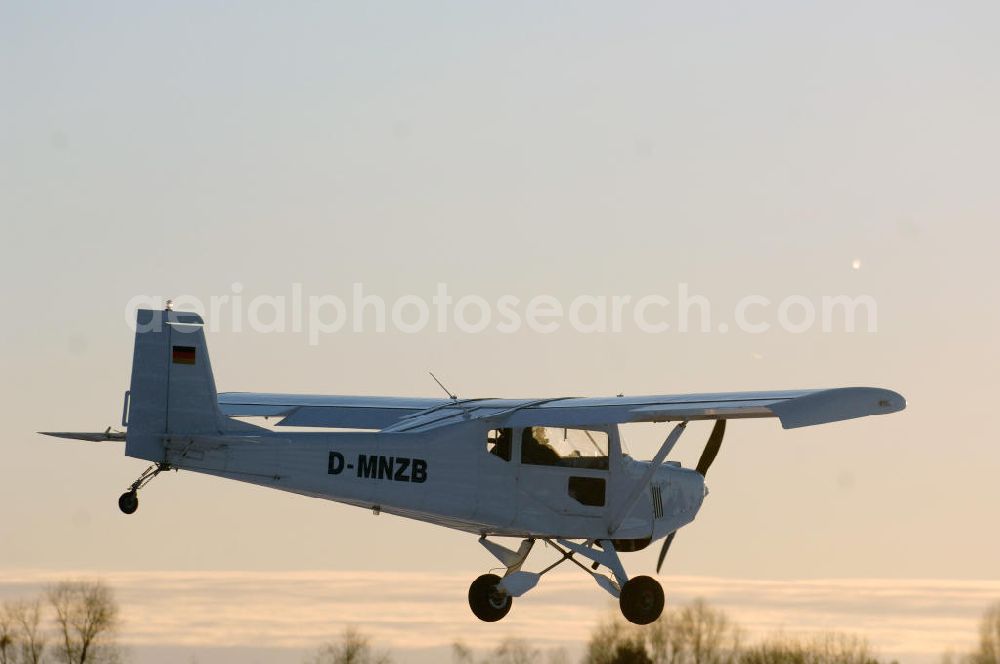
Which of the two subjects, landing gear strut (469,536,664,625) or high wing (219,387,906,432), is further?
landing gear strut (469,536,664,625)

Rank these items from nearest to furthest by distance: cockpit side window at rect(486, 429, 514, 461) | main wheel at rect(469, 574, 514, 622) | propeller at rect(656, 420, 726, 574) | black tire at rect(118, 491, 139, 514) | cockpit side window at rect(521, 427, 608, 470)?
black tire at rect(118, 491, 139, 514)
cockpit side window at rect(486, 429, 514, 461)
cockpit side window at rect(521, 427, 608, 470)
main wheel at rect(469, 574, 514, 622)
propeller at rect(656, 420, 726, 574)

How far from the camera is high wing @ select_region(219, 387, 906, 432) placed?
24.1 m

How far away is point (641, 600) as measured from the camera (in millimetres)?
27109

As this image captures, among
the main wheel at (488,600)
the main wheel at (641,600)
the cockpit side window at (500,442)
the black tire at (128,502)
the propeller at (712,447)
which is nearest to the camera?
the black tire at (128,502)

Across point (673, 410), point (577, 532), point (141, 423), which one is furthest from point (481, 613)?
point (141, 423)

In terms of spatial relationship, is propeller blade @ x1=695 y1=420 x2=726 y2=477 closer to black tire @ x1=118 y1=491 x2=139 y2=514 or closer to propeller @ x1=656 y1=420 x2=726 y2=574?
propeller @ x1=656 y1=420 x2=726 y2=574

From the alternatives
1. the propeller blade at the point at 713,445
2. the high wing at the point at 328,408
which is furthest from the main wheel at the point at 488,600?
the propeller blade at the point at 713,445

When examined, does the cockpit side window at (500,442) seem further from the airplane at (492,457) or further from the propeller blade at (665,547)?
the propeller blade at (665,547)

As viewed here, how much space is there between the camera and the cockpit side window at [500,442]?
26.4 m

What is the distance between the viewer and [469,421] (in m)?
26.4

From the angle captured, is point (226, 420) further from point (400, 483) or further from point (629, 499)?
point (629, 499)

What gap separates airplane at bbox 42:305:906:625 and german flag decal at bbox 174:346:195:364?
17 millimetres

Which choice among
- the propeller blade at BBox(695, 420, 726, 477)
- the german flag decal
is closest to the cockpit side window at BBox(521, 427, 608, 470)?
the propeller blade at BBox(695, 420, 726, 477)

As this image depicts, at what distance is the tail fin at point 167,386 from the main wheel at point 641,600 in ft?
19.3
